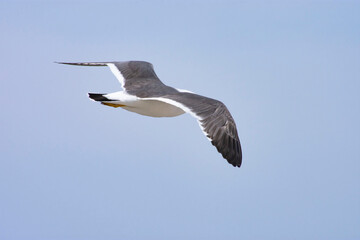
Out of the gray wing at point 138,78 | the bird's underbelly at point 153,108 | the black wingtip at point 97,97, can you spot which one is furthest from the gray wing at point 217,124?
the black wingtip at point 97,97

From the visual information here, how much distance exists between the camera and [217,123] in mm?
11281

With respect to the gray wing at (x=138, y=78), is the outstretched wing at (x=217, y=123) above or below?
below

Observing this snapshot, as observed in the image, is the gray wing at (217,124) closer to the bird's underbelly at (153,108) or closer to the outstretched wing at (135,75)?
the bird's underbelly at (153,108)

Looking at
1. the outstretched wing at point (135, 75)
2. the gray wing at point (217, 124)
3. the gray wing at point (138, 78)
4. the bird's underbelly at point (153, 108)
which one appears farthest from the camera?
the outstretched wing at point (135, 75)

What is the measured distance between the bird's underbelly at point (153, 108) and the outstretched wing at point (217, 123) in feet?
2.58

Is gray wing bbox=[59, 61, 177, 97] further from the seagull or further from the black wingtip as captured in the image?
the black wingtip

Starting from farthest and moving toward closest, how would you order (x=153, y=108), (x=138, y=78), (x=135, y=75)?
(x=135, y=75) < (x=138, y=78) < (x=153, y=108)

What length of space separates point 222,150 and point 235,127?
22.6 inches

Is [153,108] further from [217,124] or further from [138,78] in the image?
[217,124]

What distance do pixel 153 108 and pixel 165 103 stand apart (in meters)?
0.26

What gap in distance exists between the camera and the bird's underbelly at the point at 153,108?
12.7 m

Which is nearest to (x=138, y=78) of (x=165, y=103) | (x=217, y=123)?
(x=165, y=103)

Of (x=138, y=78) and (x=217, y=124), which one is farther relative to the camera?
(x=138, y=78)

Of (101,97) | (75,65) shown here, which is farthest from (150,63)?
(101,97)
